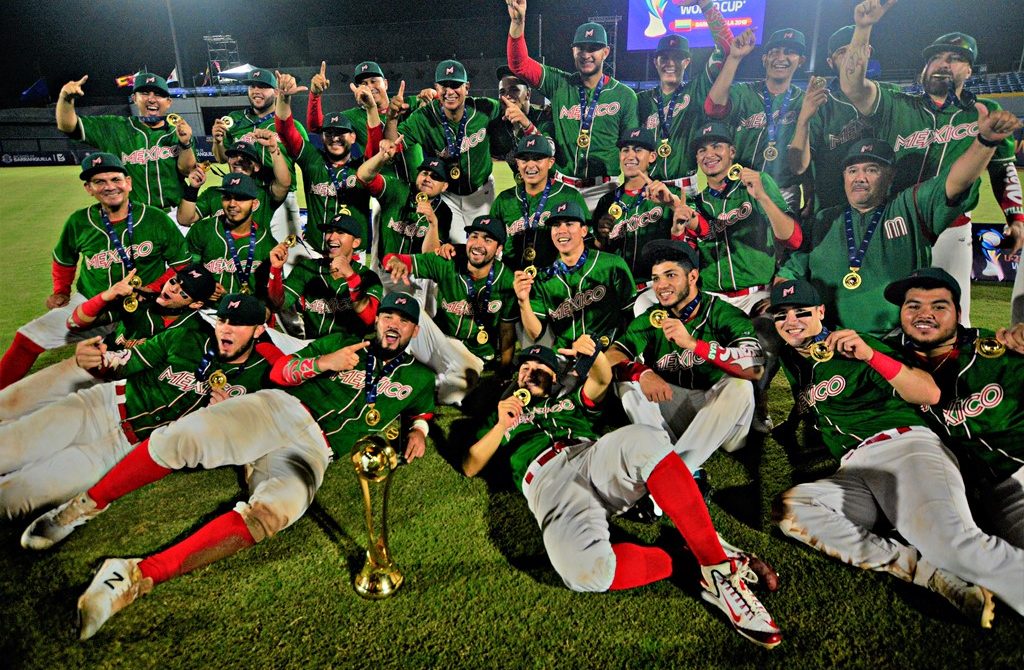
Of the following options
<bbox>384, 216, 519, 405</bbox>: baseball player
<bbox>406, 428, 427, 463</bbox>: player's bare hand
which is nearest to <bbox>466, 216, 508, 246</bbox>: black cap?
<bbox>384, 216, 519, 405</bbox>: baseball player

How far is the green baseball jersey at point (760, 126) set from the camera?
4.77 metres

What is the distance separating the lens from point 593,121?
5.21 metres

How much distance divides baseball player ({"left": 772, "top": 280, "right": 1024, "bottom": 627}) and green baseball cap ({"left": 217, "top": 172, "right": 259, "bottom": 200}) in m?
4.28

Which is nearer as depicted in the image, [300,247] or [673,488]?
[673,488]

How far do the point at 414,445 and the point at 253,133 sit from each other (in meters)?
3.67

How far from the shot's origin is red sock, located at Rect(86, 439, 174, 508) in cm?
339

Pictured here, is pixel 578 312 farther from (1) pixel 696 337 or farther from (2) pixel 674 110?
(2) pixel 674 110

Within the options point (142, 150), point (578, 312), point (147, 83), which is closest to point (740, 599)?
point (578, 312)

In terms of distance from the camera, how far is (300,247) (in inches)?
231

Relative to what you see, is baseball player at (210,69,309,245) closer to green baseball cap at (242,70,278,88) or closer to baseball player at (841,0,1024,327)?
green baseball cap at (242,70,278,88)

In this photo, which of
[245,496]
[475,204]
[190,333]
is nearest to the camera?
[245,496]

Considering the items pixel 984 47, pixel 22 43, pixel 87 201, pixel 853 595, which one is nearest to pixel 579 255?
pixel 853 595

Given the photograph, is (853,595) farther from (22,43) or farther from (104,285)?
(22,43)

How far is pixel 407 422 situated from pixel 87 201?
953cm
